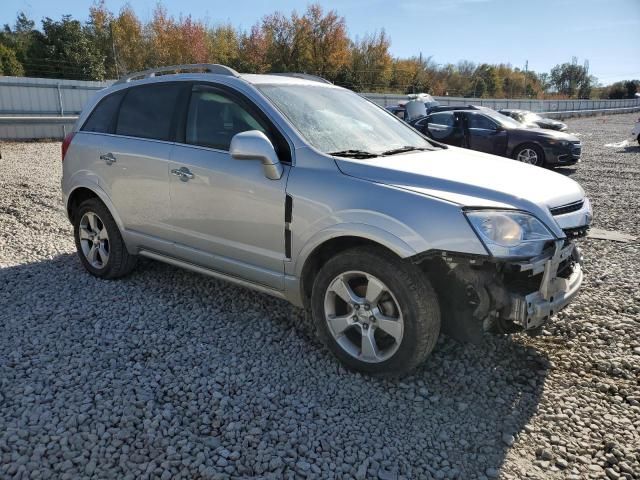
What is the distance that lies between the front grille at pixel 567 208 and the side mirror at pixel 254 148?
5.63 feet

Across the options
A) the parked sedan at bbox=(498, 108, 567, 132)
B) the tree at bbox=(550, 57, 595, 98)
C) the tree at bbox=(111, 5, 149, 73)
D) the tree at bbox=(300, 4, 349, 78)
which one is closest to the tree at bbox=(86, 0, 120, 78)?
the tree at bbox=(111, 5, 149, 73)

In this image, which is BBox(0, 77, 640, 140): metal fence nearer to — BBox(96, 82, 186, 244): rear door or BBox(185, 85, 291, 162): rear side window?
BBox(96, 82, 186, 244): rear door

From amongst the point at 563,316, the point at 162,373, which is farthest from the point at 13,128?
the point at 563,316

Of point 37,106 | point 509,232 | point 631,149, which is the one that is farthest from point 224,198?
point 631,149

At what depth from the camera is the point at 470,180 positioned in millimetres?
3000

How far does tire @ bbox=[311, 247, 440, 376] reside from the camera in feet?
9.36

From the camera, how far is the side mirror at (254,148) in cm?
315

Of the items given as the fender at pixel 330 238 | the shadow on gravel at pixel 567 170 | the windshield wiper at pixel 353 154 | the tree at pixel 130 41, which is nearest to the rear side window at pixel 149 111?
the windshield wiper at pixel 353 154

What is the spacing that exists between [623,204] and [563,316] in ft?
18.0

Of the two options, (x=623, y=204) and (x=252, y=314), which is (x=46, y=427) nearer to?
(x=252, y=314)

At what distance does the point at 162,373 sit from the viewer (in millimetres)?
3170

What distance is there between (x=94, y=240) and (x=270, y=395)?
8.86ft

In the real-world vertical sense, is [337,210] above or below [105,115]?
below

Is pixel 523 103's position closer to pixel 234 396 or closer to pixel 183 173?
pixel 183 173
